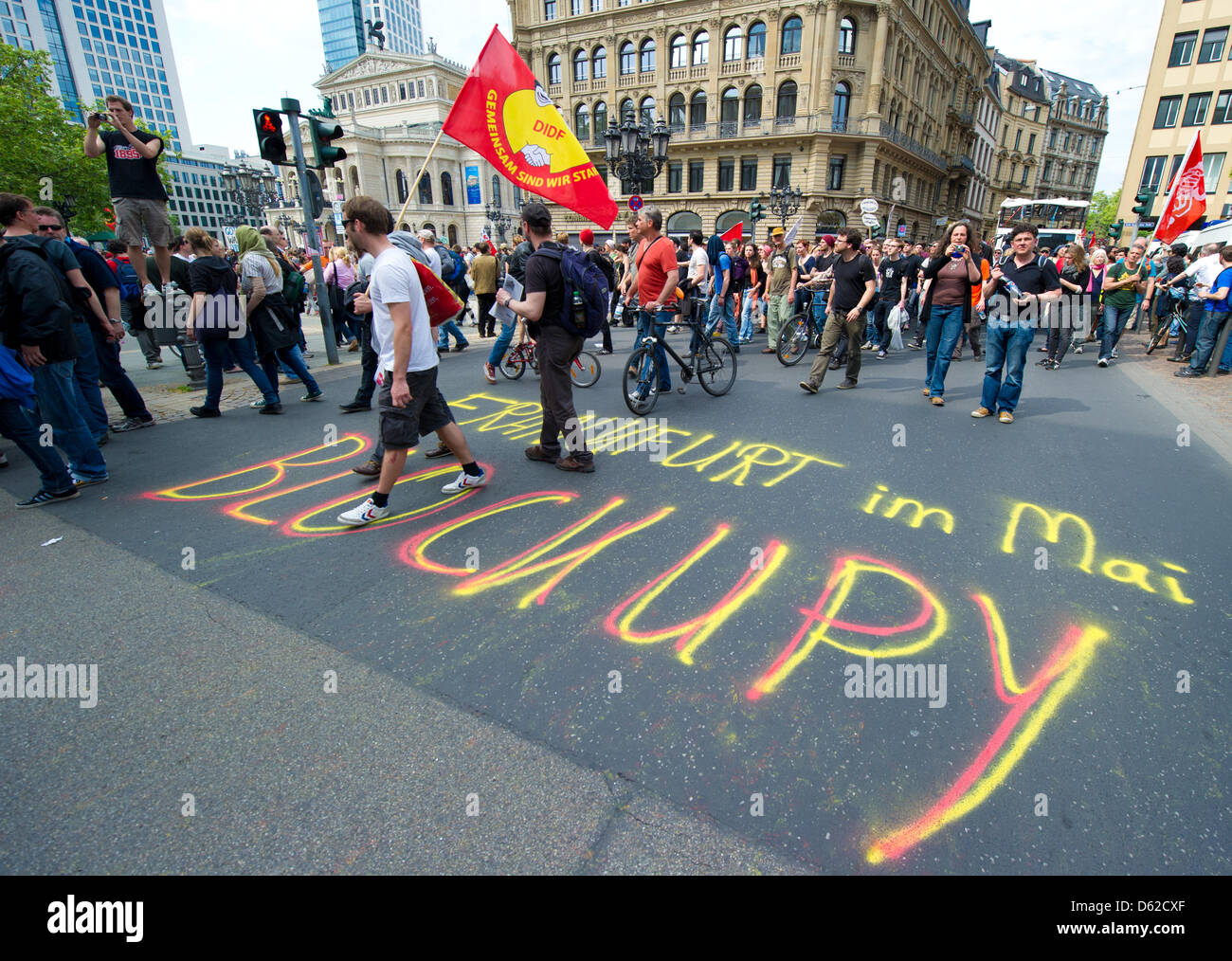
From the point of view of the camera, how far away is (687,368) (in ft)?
23.3

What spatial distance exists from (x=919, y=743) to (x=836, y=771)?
0.38 m

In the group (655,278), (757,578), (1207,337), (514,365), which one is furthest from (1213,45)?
(757,578)

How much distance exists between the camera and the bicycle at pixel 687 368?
6457 millimetres

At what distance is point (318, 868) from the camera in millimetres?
1706

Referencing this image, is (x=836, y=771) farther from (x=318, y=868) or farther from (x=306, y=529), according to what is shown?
(x=306, y=529)

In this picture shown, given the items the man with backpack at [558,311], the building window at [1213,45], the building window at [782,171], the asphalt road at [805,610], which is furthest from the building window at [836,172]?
the man with backpack at [558,311]

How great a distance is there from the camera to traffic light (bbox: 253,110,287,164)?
8.07m

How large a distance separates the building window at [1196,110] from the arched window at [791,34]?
21.4 meters

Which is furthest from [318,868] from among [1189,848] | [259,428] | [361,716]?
[259,428]

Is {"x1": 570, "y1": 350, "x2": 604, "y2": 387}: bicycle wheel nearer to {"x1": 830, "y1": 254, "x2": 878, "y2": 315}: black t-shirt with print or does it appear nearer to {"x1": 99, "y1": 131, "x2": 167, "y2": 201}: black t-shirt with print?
{"x1": 830, "y1": 254, "x2": 878, "y2": 315}: black t-shirt with print

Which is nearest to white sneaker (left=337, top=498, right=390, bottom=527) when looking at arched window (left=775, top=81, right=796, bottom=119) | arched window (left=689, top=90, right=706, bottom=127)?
arched window (left=775, top=81, right=796, bottom=119)

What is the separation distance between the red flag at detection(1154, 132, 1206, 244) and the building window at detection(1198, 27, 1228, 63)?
31.0 meters

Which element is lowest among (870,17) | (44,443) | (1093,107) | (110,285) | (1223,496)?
(1223,496)

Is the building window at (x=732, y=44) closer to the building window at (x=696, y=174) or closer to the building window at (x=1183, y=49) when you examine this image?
the building window at (x=696, y=174)
